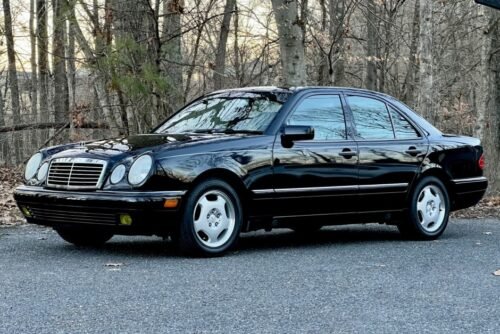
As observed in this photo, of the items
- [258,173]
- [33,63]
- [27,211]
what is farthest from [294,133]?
[33,63]

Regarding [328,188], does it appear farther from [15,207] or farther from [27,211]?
[15,207]

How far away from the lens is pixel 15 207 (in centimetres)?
1096

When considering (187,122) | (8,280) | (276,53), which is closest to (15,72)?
(276,53)

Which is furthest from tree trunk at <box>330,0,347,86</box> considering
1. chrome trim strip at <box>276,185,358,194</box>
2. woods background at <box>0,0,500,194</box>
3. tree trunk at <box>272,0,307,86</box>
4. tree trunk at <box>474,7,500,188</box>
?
chrome trim strip at <box>276,185,358,194</box>

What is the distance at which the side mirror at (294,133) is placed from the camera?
7.36 m

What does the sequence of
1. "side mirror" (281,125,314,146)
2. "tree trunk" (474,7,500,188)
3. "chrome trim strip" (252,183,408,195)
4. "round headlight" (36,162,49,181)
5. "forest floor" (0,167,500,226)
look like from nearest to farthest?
"round headlight" (36,162,49,181) → "chrome trim strip" (252,183,408,195) → "side mirror" (281,125,314,146) → "forest floor" (0,167,500,226) → "tree trunk" (474,7,500,188)

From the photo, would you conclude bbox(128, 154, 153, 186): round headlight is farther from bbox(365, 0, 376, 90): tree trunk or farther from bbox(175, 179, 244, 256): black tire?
bbox(365, 0, 376, 90): tree trunk

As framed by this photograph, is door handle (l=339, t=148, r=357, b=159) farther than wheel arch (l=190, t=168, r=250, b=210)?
Yes

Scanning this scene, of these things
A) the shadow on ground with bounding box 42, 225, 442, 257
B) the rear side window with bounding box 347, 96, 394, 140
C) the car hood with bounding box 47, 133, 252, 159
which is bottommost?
the shadow on ground with bounding box 42, 225, 442, 257

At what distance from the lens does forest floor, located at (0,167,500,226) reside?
10.1 metres

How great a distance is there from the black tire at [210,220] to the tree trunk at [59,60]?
7.01 metres

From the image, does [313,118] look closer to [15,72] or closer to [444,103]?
[444,103]

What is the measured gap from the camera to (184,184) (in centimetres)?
665

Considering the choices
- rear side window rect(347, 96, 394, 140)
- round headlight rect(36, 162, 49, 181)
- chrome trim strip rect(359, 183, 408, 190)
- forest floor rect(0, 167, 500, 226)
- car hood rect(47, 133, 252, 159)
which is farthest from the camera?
forest floor rect(0, 167, 500, 226)
